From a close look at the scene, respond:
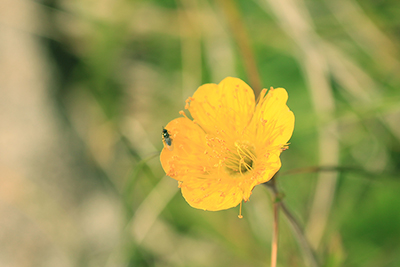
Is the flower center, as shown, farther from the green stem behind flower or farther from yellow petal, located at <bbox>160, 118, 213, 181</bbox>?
the green stem behind flower

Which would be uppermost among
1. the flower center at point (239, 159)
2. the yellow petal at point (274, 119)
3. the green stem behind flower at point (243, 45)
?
the green stem behind flower at point (243, 45)

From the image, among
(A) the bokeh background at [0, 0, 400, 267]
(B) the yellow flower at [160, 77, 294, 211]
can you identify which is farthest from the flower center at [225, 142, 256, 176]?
(A) the bokeh background at [0, 0, 400, 267]

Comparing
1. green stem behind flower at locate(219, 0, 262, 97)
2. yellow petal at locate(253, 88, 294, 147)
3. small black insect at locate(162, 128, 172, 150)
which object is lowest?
small black insect at locate(162, 128, 172, 150)

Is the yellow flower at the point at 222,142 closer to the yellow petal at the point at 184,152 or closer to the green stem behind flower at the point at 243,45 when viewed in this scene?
the yellow petal at the point at 184,152

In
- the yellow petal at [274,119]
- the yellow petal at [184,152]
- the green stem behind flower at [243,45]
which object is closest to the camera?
the yellow petal at [274,119]

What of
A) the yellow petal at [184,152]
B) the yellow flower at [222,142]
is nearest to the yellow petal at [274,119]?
the yellow flower at [222,142]

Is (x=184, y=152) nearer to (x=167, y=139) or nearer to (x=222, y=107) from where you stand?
(x=167, y=139)

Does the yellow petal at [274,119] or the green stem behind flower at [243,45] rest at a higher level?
the green stem behind flower at [243,45]

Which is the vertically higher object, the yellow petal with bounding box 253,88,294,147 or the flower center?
the yellow petal with bounding box 253,88,294,147
